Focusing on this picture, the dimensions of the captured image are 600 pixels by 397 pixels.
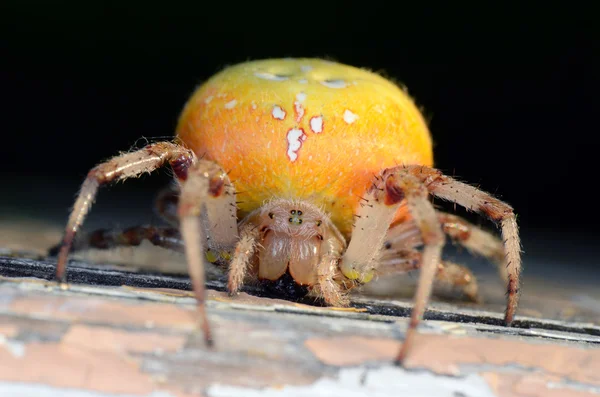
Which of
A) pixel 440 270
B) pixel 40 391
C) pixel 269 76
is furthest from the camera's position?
pixel 440 270

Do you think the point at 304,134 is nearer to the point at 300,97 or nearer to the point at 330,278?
the point at 300,97

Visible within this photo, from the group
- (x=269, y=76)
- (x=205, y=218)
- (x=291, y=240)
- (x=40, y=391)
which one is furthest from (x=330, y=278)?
(x=40, y=391)

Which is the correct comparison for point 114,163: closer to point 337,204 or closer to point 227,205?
point 227,205

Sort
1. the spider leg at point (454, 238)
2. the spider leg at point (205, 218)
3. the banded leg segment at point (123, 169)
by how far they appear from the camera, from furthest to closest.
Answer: the spider leg at point (454, 238), the banded leg segment at point (123, 169), the spider leg at point (205, 218)

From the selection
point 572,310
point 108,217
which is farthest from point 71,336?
point 108,217

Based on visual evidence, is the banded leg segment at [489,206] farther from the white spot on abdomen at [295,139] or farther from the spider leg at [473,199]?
the white spot on abdomen at [295,139]

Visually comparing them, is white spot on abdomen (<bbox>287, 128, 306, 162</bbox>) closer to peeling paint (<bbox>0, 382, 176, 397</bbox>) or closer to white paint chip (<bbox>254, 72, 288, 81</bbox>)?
white paint chip (<bbox>254, 72, 288, 81</bbox>)

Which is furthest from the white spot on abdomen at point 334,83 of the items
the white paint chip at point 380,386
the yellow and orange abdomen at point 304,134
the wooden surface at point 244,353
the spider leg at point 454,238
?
the white paint chip at point 380,386
